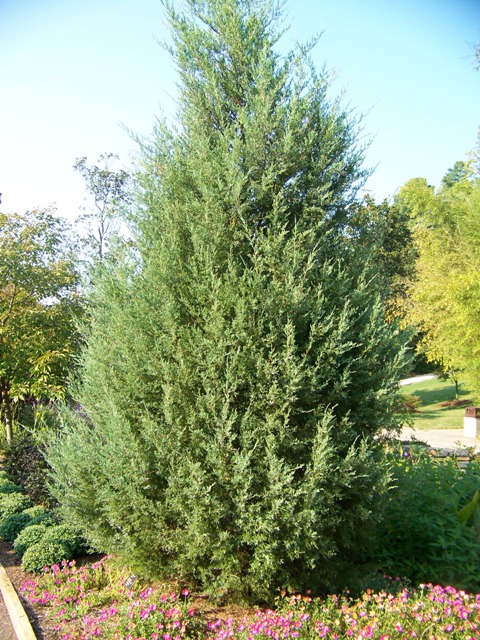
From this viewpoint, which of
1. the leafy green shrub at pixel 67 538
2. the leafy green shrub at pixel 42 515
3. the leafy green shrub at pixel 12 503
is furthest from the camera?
the leafy green shrub at pixel 12 503

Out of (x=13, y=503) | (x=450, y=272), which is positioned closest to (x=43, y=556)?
(x=13, y=503)

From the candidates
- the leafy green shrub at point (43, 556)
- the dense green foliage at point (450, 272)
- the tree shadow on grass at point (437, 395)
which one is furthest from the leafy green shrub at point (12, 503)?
the tree shadow on grass at point (437, 395)

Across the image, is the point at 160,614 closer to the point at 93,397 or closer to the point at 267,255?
the point at 93,397

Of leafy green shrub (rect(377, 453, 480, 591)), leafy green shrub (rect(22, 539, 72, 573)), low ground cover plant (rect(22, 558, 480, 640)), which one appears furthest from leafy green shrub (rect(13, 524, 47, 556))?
leafy green shrub (rect(377, 453, 480, 591))

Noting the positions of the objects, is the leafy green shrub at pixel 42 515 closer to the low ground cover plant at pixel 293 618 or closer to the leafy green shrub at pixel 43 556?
the leafy green shrub at pixel 43 556

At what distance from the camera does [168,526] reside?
393 centimetres

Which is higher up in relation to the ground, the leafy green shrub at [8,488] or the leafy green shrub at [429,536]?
the leafy green shrub at [429,536]

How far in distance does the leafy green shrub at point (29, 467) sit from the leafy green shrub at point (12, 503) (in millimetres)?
224

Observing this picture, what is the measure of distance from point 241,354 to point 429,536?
240cm

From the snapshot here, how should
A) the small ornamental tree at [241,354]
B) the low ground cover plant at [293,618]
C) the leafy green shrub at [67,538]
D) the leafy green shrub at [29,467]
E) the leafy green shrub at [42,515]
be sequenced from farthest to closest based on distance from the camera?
the leafy green shrub at [29,467], the leafy green shrub at [42,515], the leafy green shrub at [67,538], the small ornamental tree at [241,354], the low ground cover plant at [293,618]

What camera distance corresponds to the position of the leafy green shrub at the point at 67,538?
567 centimetres

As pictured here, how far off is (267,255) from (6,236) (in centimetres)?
853

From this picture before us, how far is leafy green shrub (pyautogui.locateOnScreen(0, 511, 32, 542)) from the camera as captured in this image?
6512mm

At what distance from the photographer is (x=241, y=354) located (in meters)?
3.72
